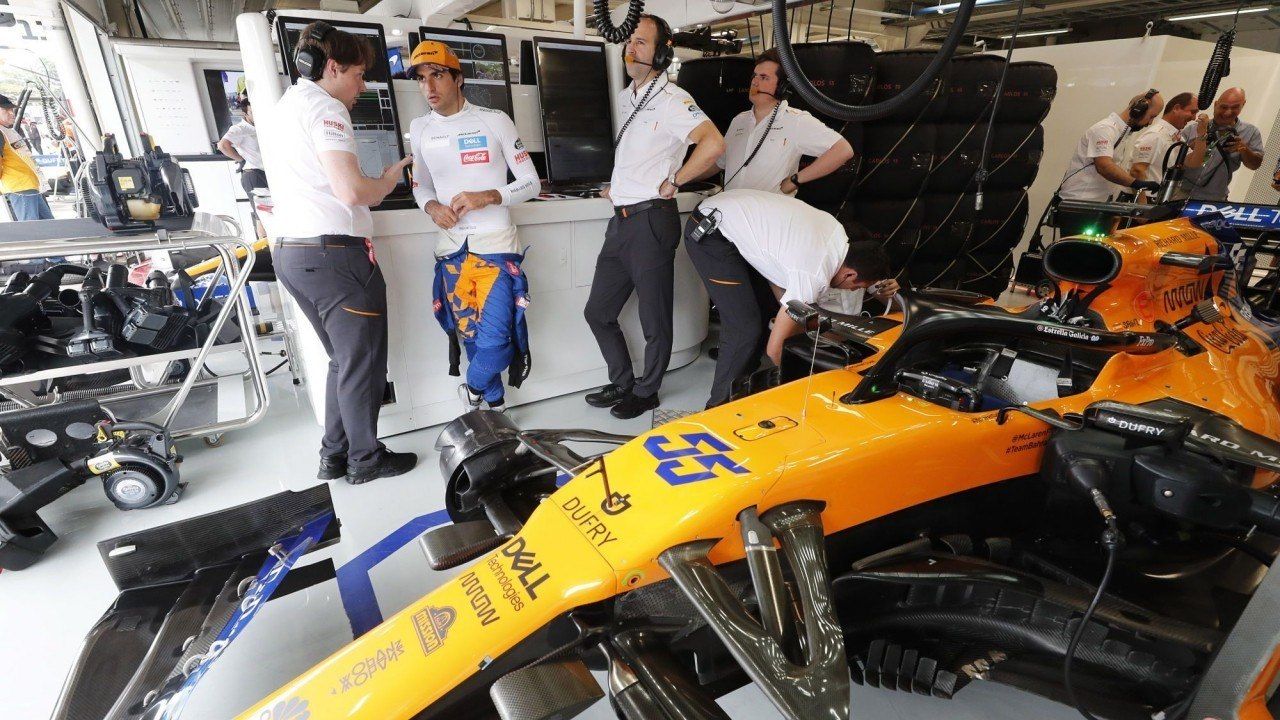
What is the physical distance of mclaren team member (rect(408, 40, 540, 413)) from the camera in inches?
106

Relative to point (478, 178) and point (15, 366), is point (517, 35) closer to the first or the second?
point (478, 178)

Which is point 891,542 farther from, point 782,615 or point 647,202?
point 647,202

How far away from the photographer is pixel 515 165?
9.18 feet

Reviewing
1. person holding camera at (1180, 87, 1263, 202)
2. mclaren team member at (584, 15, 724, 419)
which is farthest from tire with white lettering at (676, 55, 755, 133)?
person holding camera at (1180, 87, 1263, 202)

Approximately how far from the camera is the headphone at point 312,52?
6.96 ft

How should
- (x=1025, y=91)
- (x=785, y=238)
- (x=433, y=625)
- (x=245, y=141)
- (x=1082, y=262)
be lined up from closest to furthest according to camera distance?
(x=433, y=625), (x=1082, y=262), (x=785, y=238), (x=1025, y=91), (x=245, y=141)

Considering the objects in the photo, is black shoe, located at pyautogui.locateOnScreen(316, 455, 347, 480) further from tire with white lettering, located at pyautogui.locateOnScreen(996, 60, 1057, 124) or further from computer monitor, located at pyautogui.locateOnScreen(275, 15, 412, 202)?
tire with white lettering, located at pyautogui.locateOnScreen(996, 60, 1057, 124)

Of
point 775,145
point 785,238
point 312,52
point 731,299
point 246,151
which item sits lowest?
point 731,299

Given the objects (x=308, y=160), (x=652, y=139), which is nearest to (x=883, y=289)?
(x=652, y=139)

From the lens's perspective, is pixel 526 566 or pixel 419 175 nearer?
pixel 526 566

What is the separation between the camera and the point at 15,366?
2.48 m

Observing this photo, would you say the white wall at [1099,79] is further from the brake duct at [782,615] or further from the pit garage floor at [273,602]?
the brake duct at [782,615]

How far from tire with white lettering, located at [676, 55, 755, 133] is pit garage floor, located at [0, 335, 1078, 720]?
2320mm

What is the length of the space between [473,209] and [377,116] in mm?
834
